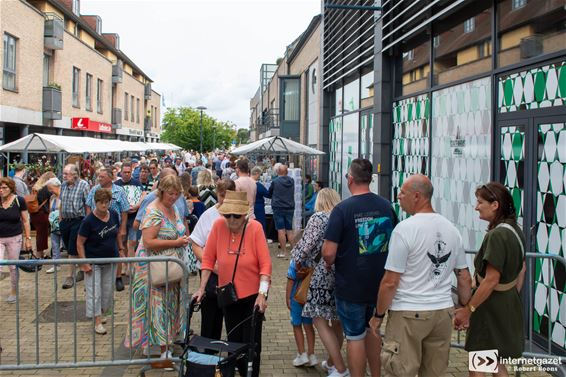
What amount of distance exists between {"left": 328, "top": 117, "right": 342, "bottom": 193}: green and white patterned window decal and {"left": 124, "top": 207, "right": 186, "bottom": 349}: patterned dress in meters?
10.7

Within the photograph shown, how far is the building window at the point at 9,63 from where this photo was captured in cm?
2278

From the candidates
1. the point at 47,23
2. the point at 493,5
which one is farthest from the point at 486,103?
the point at 47,23

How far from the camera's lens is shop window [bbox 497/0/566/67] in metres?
5.82

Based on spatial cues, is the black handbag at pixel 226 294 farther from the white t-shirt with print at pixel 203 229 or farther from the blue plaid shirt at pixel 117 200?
the blue plaid shirt at pixel 117 200

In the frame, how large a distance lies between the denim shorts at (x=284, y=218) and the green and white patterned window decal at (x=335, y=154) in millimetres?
4323

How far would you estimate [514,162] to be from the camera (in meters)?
6.27

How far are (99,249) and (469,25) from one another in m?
5.69

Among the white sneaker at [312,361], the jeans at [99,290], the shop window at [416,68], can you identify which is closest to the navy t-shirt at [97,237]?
the jeans at [99,290]

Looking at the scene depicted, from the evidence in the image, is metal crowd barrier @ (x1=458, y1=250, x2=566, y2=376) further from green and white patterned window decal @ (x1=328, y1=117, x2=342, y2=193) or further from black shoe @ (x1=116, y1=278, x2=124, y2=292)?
green and white patterned window decal @ (x1=328, y1=117, x2=342, y2=193)

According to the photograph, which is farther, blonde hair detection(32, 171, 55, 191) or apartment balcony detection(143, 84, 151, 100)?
apartment balcony detection(143, 84, 151, 100)

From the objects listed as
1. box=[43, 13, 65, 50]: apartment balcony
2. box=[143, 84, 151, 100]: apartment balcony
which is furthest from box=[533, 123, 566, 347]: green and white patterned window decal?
box=[143, 84, 151, 100]: apartment balcony

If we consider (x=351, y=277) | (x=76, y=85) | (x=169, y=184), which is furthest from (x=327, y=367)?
(x=76, y=85)

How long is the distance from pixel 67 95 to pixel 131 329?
28.4m

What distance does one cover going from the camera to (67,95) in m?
31.2
